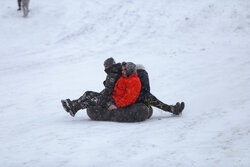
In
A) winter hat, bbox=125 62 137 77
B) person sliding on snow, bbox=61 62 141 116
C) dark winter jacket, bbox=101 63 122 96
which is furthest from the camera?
dark winter jacket, bbox=101 63 122 96

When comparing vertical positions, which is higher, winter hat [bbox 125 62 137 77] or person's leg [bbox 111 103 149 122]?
winter hat [bbox 125 62 137 77]

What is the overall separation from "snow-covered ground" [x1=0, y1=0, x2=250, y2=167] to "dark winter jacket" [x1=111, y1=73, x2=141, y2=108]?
0.44 m

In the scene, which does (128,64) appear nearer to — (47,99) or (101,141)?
(101,141)

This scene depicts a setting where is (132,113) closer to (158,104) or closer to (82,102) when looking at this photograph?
(158,104)

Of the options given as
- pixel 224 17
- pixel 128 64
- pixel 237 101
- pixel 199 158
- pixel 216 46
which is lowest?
pixel 199 158

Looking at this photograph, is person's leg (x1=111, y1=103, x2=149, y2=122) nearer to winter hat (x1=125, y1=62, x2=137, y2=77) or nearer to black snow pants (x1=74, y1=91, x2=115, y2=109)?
black snow pants (x1=74, y1=91, x2=115, y2=109)

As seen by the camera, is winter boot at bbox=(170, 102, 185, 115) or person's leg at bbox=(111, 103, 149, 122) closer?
person's leg at bbox=(111, 103, 149, 122)

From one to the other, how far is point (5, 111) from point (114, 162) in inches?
174

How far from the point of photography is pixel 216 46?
13266 mm

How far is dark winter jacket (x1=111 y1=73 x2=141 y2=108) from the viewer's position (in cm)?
598

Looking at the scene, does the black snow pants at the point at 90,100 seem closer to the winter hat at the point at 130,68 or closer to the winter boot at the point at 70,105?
the winter boot at the point at 70,105

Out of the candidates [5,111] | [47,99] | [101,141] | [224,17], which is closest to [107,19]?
[224,17]

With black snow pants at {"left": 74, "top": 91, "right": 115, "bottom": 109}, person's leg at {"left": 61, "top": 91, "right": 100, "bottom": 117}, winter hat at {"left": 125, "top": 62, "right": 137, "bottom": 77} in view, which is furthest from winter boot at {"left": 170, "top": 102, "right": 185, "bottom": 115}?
person's leg at {"left": 61, "top": 91, "right": 100, "bottom": 117}

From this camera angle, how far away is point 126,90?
6094 mm
